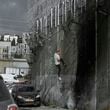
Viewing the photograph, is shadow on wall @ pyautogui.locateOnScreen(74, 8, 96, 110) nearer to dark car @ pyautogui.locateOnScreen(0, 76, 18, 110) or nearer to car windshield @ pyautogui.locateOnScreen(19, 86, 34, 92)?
car windshield @ pyautogui.locateOnScreen(19, 86, 34, 92)

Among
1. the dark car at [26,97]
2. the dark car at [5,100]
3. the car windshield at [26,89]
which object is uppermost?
the dark car at [5,100]

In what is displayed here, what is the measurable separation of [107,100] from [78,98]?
12.8 feet

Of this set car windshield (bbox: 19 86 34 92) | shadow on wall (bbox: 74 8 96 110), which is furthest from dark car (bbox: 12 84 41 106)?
shadow on wall (bbox: 74 8 96 110)

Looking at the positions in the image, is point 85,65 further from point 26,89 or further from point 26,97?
point 26,89

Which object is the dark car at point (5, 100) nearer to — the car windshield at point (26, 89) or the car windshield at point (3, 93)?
the car windshield at point (3, 93)

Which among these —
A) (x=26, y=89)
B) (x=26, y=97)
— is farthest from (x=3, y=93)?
(x=26, y=89)

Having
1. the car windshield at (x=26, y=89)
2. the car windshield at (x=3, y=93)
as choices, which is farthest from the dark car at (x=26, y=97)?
the car windshield at (x=3, y=93)

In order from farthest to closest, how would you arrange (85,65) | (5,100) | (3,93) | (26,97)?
(26,97) → (85,65) → (3,93) → (5,100)

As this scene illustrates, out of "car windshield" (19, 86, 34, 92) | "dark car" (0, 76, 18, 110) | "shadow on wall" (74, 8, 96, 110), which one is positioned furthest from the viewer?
"car windshield" (19, 86, 34, 92)

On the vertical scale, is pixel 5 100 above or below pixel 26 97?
above

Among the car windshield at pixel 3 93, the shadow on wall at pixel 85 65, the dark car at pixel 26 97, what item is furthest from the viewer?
the dark car at pixel 26 97

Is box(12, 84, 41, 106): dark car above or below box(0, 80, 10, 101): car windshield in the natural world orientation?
below

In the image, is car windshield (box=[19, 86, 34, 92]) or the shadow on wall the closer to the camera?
the shadow on wall

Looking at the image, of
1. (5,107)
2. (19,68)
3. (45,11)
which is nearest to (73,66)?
(45,11)
